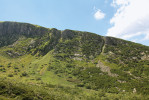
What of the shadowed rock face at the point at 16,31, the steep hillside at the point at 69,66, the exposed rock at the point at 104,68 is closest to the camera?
the steep hillside at the point at 69,66

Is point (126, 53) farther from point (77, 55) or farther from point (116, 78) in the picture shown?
point (77, 55)

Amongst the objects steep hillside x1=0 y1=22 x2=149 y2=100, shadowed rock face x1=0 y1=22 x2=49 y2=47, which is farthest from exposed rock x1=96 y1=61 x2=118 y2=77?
shadowed rock face x1=0 y1=22 x2=49 y2=47

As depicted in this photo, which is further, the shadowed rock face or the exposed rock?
the shadowed rock face

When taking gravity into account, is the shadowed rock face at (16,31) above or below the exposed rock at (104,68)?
above

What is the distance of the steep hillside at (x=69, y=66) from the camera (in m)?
53.5

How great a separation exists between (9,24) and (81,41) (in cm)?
17773

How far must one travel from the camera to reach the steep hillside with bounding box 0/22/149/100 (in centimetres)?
5350

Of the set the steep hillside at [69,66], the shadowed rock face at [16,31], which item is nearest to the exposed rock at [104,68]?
the steep hillside at [69,66]

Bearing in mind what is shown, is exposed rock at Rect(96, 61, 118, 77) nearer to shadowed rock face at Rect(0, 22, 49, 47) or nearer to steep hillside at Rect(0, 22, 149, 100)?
steep hillside at Rect(0, 22, 149, 100)

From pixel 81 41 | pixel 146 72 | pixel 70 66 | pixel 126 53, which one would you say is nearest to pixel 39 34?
pixel 81 41

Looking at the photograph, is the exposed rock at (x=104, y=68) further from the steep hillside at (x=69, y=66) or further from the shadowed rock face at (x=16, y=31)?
the shadowed rock face at (x=16, y=31)

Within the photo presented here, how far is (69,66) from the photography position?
99250mm

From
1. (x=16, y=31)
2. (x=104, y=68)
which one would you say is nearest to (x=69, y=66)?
(x=104, y=68)

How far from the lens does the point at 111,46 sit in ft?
477
